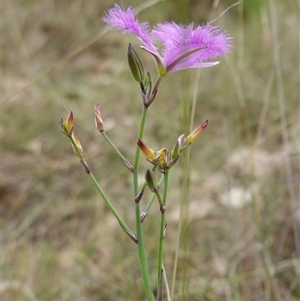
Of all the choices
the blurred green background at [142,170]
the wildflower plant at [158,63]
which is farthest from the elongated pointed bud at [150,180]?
the blurred green background at [142,170]

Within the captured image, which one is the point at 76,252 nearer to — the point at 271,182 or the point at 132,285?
the point at 132,285

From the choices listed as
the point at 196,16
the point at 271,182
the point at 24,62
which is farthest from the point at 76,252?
the point at 196,16

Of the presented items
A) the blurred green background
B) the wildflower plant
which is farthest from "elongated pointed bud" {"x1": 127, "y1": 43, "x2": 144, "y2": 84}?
the blurred green background

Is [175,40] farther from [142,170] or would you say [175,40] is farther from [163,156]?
[142,170]

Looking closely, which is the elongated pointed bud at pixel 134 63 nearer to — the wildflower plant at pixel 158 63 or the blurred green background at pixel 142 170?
the wildflower plant at pixel 158 63

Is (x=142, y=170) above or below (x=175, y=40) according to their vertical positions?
above

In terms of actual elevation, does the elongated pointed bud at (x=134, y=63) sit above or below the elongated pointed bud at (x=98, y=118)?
above

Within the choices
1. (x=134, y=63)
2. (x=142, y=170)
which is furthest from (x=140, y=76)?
(x=142, y=170)
